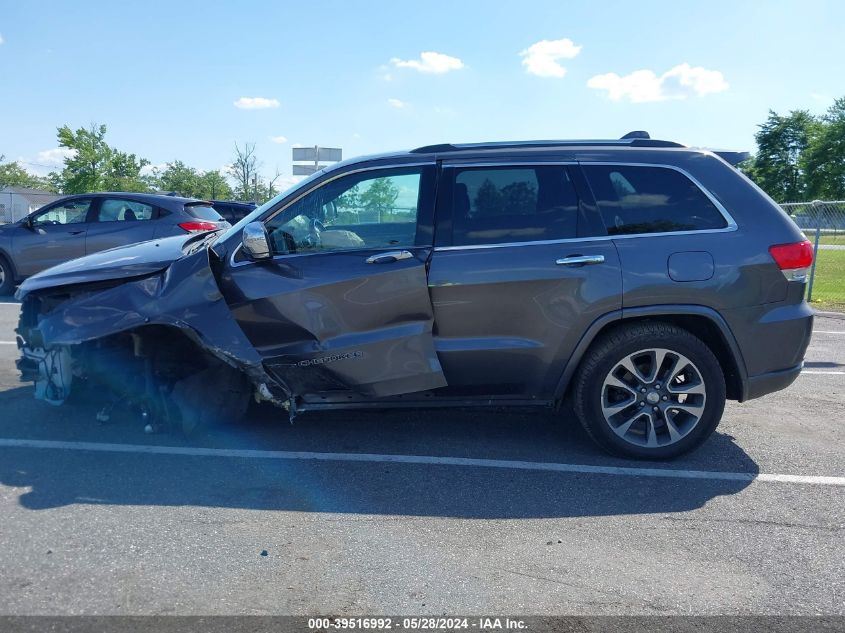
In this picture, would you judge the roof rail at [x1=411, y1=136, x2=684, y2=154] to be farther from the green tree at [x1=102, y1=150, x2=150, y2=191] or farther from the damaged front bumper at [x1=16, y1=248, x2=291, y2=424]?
the green tree at [x1=102, y1=150, x2=150, y2=191]

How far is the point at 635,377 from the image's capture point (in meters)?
4.43

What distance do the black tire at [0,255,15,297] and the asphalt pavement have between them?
7.41m

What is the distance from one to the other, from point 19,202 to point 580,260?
82.5 m

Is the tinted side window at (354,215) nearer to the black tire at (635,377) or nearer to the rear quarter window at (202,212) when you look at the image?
the black tire at (635,377)

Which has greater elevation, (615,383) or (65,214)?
(65,214)

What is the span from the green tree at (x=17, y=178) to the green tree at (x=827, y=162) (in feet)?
292

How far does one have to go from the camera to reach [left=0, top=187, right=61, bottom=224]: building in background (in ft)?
214

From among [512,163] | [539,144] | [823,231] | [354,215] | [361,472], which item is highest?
[539,144]

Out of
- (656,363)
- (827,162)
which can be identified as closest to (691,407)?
(656,363)

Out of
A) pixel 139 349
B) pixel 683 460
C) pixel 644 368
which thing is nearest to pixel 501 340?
pixel 644 368

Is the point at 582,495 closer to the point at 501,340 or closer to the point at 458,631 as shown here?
the point at 501,340

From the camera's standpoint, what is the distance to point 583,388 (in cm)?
443

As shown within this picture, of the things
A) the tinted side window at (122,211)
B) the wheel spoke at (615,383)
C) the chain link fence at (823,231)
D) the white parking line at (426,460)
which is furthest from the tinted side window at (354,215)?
the chain link fence at (823,231)

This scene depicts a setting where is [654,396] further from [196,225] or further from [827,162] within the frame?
[827,162]
